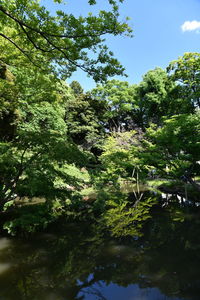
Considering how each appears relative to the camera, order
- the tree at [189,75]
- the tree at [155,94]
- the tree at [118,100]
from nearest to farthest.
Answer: the tree at [189,75]
the tree at [155,94]
the tree at [118,100]

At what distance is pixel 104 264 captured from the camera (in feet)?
15.4

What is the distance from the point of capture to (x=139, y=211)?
9.18 metres

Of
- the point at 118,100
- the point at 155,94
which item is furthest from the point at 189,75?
the point at 118,100

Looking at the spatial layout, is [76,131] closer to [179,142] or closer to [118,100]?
[118,100]

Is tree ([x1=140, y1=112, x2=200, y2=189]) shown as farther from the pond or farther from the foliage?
the pond

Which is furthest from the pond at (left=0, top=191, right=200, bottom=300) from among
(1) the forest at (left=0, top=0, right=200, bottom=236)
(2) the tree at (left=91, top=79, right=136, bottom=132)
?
(2) the tree at (left=91, top=79, right=136, bottom=132)

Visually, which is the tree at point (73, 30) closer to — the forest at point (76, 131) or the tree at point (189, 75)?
the forest at point (76, 131)

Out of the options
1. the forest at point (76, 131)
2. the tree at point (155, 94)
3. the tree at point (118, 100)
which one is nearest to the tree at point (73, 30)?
the forest at point (76, 131)

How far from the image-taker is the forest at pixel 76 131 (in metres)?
3.51

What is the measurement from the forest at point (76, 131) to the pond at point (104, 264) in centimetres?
73

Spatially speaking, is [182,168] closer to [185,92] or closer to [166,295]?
[166,295]

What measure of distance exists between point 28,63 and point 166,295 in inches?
240

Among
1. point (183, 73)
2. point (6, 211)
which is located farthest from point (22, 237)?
point (183, 73)

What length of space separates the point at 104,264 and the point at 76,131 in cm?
1876
